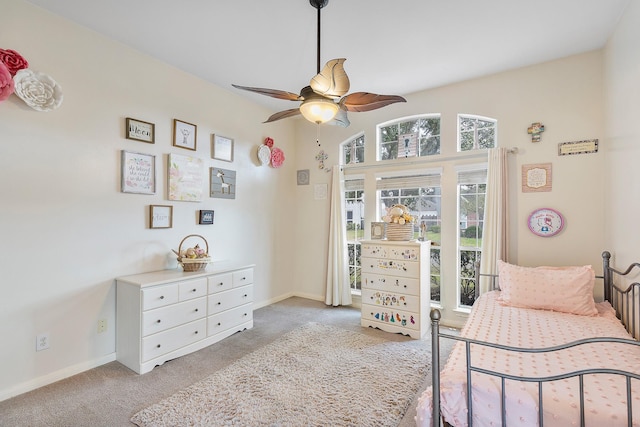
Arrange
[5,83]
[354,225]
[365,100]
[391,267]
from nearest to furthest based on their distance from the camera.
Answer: [5,83], [365,100], [391,267], [354,225]

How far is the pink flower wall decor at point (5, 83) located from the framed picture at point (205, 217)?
1.76m

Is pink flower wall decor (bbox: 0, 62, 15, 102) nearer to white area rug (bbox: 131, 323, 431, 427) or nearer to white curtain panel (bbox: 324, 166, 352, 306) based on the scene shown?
white area rug (bbox: 131, 323, 431, 427)

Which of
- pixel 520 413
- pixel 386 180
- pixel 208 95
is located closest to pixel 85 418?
pixel 520 413

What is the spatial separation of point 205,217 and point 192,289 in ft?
3.06

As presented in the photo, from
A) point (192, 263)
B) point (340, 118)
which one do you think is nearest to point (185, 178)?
point (192, 263)

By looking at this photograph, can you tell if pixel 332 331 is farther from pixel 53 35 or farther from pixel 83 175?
pixel 53 35

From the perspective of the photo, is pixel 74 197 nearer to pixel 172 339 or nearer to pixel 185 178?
pixel 185 178

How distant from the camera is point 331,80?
5.91 feet

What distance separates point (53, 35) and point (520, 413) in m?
3.79

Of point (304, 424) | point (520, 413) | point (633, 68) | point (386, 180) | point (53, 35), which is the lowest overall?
point (304, 424)

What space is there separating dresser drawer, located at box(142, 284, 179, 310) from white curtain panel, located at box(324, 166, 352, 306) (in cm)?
Result: 213

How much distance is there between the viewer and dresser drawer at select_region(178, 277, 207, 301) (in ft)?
8.75

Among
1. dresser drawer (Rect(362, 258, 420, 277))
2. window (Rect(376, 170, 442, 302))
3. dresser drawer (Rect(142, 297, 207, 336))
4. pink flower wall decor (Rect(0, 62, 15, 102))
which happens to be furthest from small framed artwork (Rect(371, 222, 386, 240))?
pink flower wall decor (Rect(0, 62, 15, 102))

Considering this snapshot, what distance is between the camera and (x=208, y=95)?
3.43 meters
